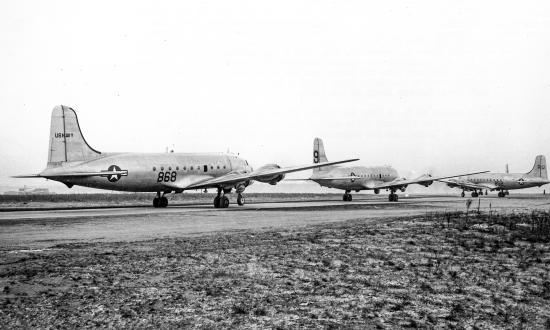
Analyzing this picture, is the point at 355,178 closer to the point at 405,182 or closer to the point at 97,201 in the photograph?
the point at 405,182

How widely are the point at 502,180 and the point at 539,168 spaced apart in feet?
33.6

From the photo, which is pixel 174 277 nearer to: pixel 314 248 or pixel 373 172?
pixel 314 248

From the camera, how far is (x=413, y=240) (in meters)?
15.6

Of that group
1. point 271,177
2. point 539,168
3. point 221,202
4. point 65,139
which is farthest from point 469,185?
point 65,139

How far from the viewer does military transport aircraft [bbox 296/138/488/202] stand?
6047cm

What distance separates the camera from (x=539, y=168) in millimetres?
98125

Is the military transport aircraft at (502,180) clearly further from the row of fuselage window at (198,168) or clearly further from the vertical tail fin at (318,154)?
the row of fuselage window at (198,168)

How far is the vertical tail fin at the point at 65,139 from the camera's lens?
3406 cm

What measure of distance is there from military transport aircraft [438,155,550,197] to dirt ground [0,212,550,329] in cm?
8209

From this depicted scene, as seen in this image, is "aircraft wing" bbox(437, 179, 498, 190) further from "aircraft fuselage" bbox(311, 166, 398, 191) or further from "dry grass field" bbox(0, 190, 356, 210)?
"aircraft fuselage" bbox(311, 166, 398, 191)

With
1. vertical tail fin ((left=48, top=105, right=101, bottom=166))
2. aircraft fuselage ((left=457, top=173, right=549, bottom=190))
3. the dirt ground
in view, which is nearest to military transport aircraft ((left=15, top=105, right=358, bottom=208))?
vertical tail fin ((left=48, top=105, right=101, bottom=166))

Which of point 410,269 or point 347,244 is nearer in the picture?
point 410,269

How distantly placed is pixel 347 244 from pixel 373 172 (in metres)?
51.1

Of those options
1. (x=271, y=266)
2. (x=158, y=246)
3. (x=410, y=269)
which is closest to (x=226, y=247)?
(x=158, y=246)
